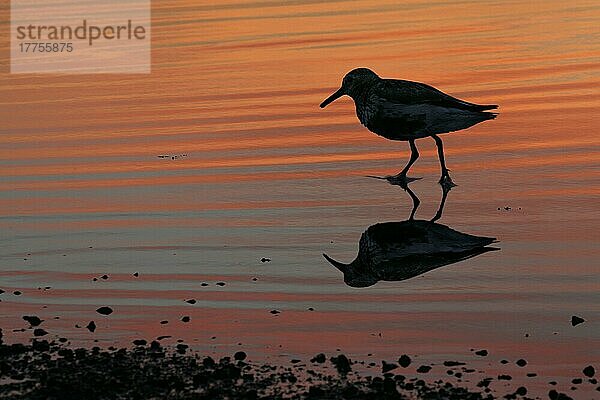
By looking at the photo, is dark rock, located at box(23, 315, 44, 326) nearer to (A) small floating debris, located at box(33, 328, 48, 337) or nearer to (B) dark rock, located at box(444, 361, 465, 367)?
(A) small floating debris, located at box(33, 328, 48, 337)

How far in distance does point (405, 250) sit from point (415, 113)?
3029mm

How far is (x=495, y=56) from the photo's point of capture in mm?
21703

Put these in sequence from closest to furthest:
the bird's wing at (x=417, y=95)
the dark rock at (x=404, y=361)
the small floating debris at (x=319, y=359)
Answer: the dark rock at (x=404, y=361) → the small floating debris at (x=319, y=359) → the bird's wing at (x=417, y=95)

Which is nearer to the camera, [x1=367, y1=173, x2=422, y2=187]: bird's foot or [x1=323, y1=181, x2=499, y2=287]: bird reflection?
[x1=323, y1=181, x2=499, y2=287]: bird reflection

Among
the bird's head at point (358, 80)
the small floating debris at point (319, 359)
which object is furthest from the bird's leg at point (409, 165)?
the small floating debris at point (319, 359)

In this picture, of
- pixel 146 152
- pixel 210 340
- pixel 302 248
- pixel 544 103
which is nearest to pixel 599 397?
pixel 210 340

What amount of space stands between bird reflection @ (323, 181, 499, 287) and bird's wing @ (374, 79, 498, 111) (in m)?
1.91

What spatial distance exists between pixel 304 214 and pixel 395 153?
314cm

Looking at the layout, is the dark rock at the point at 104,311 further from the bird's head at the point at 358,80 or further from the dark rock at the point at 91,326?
the bird's head at the point at 358,80

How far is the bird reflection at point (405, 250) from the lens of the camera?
10516 millimetres

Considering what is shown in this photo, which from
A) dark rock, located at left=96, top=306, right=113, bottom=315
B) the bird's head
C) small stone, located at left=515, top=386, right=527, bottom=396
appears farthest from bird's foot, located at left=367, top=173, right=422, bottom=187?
small stone, located at left=515, top=386, right=527, bottom=396

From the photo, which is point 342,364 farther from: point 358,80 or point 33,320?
point 358,80

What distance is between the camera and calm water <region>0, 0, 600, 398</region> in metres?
9.16

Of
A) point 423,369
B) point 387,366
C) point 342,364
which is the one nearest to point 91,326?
point 342,364
